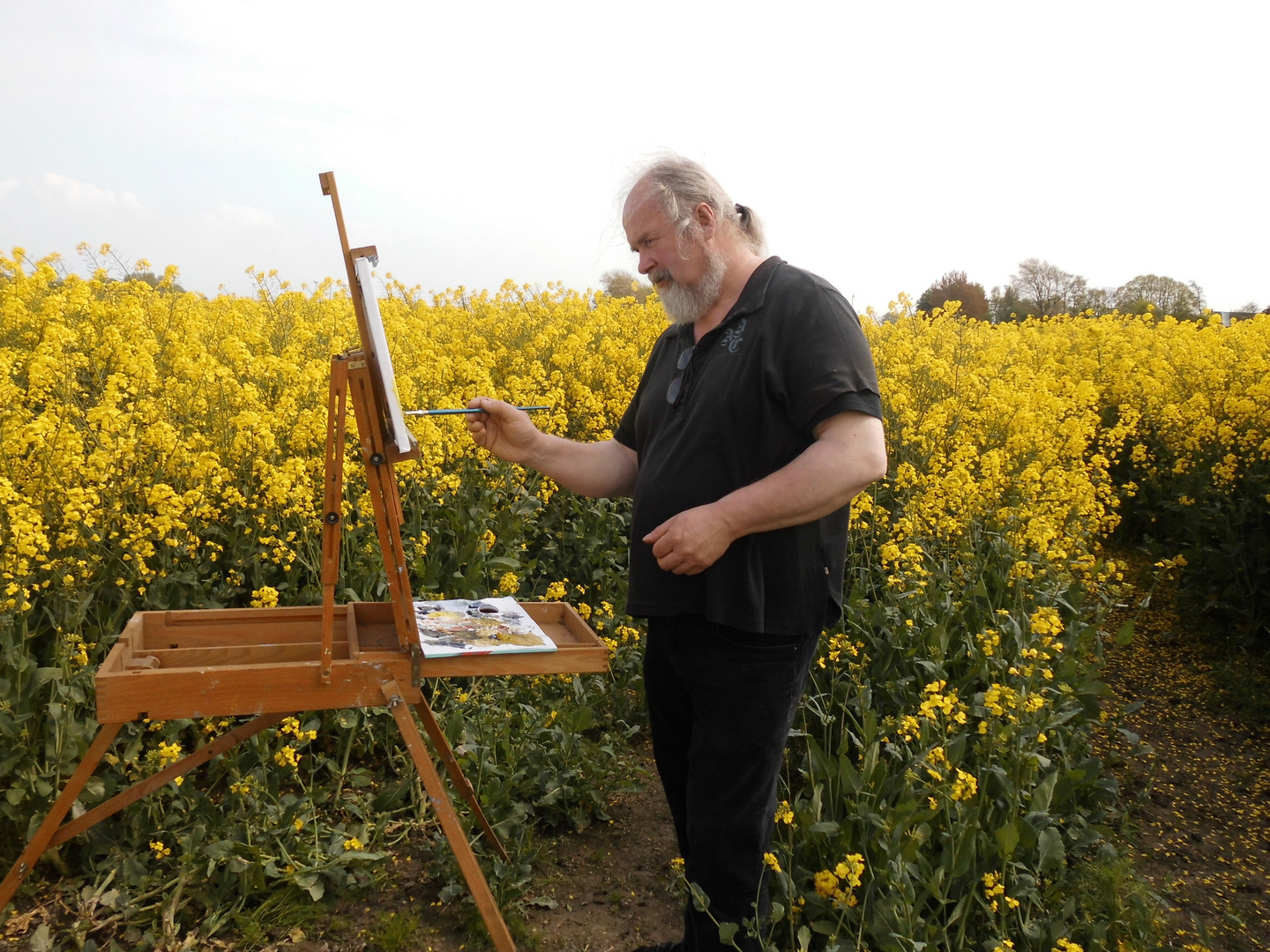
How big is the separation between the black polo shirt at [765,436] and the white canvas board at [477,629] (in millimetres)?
261

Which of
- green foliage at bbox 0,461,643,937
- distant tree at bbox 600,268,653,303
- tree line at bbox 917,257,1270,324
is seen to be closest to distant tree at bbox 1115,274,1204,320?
tree line at bbox 917,257,1270,324

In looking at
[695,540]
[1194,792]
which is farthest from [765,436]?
[1194,792]

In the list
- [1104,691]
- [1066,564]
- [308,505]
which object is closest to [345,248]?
[308,505]

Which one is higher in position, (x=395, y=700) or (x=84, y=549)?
(x=84, y=549)

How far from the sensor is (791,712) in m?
2.22

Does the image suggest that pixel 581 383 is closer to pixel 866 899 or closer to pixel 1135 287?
pixel 866 899

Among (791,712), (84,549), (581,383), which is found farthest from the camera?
(581,383)

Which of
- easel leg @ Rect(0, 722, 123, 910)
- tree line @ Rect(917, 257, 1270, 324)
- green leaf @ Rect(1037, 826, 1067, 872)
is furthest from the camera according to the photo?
tree line @ Rect(917, 257, 1270, 324)

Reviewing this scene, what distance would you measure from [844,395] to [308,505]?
7.19 feet

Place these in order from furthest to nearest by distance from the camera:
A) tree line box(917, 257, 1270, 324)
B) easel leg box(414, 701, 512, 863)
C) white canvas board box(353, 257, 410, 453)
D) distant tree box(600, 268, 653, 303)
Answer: tree line box(917, 257, 1270, 324)
distant tree box(600, 268, 653, 303)
easel leg box(414, 701, 512, 863)
white canvas board box(353, 257, 410, 453)

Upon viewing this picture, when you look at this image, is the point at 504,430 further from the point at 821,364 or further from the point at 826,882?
the point at 826,882

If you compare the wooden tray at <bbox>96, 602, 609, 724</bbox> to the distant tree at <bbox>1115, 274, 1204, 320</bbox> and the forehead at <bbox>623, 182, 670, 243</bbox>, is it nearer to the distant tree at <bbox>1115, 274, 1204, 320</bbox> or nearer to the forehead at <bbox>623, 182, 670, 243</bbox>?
the forehead at <bbox>623, 182, 670, 243</bbox>

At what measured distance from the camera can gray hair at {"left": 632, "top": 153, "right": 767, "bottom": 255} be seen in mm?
2195

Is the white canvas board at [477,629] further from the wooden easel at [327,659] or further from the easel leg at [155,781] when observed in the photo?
the easel leg at [155,781]
